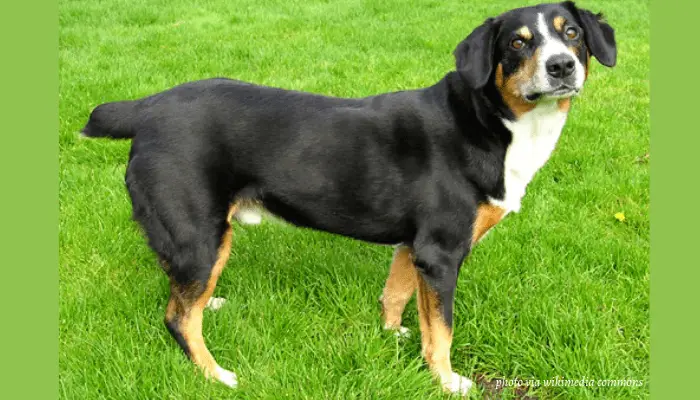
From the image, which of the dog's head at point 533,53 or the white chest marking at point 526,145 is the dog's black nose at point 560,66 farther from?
the white chest marking at point 526,145

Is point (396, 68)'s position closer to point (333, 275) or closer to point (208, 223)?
point (333, 275)

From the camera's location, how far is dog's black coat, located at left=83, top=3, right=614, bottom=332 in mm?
2840

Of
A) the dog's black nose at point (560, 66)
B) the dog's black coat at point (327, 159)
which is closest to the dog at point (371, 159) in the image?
the dog's black coat at point (327, 159)

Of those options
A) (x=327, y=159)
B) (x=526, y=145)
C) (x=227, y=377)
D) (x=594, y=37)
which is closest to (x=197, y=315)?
(x=227, y=377)

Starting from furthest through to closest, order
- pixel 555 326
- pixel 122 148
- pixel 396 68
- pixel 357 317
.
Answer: pixel 396 68
pixel 122 148
pixel 357 317
pixel 555 326

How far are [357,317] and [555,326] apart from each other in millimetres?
998

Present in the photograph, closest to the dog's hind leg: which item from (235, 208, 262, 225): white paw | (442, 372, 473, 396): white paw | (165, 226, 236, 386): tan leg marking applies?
(442, 372, 473, 396): white paw

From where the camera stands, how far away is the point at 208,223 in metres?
2.88

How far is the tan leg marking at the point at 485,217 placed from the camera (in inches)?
113

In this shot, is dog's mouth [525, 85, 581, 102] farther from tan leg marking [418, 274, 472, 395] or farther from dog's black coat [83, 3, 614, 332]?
tan leg marking [418, 274, 472, 395]

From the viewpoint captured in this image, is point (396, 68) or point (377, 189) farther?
point (396, 68)

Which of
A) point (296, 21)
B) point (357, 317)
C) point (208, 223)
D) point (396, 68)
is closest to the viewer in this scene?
point (208, 223)

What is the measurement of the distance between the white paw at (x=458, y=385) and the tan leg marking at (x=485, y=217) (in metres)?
0.64

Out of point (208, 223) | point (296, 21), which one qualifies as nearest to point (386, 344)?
point (208, 223)
